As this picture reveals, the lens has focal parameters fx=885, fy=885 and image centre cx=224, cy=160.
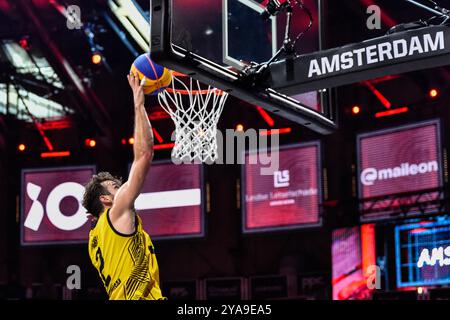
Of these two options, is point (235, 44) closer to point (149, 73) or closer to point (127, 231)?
point (149, 73)

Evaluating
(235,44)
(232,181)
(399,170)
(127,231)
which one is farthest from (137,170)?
(232,181)

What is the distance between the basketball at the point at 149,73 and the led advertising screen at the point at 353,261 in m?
9.55

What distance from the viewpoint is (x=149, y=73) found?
203 inches

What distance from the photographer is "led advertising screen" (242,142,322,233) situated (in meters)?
15.9

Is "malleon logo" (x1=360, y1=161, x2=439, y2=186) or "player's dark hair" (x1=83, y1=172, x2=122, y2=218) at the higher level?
"malleon logo" (x1=360, y1=161, x2=439, y2=186)

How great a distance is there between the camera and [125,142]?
17.8 metres

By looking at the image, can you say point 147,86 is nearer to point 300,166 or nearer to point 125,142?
point 300,166

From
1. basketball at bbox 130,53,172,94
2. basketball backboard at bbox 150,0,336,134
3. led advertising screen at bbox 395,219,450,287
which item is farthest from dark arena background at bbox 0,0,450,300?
basketball at bbox 130,53,172,94

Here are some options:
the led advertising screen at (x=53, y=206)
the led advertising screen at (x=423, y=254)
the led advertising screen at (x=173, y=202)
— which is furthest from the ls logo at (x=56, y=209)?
the led advertising screen at (x=423, y=254)

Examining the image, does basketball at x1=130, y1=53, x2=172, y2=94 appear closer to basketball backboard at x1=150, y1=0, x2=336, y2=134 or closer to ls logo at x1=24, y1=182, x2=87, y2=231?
basketball backboard at x1=150, y1=0, x2=336, y2=134

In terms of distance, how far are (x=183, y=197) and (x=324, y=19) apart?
10.3m

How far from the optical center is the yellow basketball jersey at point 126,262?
4.54m

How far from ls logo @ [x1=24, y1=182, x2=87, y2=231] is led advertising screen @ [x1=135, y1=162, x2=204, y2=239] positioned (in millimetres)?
1173

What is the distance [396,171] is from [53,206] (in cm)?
663
